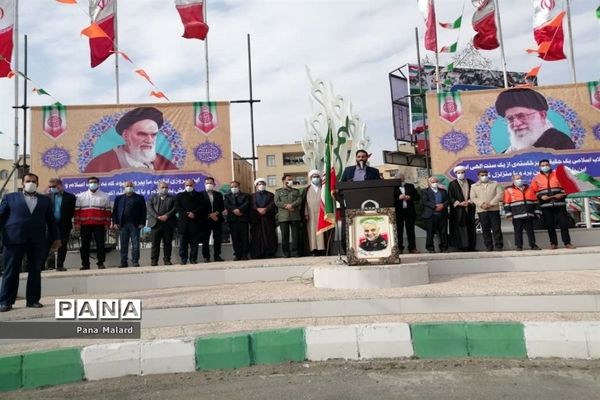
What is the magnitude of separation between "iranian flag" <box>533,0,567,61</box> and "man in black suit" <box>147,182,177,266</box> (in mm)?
9618

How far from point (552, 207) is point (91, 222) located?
25.4 ft

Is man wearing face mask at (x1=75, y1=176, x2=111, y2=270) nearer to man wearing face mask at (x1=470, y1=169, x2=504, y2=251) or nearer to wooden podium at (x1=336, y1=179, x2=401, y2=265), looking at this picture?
wooden podium at (x1=336, y1=179, x2=401, y2=265)

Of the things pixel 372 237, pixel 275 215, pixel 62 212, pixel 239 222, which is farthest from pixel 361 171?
pixel 62 212

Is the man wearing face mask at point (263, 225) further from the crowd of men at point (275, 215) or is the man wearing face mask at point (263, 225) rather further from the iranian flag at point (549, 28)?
the iranian flag at point (549, 28)

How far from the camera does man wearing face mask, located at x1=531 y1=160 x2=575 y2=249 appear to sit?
7.60 meters

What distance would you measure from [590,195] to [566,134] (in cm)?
138

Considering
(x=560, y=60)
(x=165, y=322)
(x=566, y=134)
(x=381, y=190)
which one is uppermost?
(x=560, y=60)

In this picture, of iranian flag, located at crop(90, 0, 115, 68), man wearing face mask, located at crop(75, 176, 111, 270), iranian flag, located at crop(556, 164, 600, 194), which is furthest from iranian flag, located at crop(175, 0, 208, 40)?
iranian flag, located at crop(556, 164, 600, 194)

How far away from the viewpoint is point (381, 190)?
229 inches

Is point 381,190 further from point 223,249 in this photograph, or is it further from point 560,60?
point 560,60

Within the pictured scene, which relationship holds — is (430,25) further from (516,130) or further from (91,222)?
(91,222)

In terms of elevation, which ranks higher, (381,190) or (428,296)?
(381,190)

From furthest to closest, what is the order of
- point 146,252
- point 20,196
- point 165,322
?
1. point 146,252
2. point 20,196
3. point 165,322

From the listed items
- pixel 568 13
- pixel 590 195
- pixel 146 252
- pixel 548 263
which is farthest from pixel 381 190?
pixel 568 13
